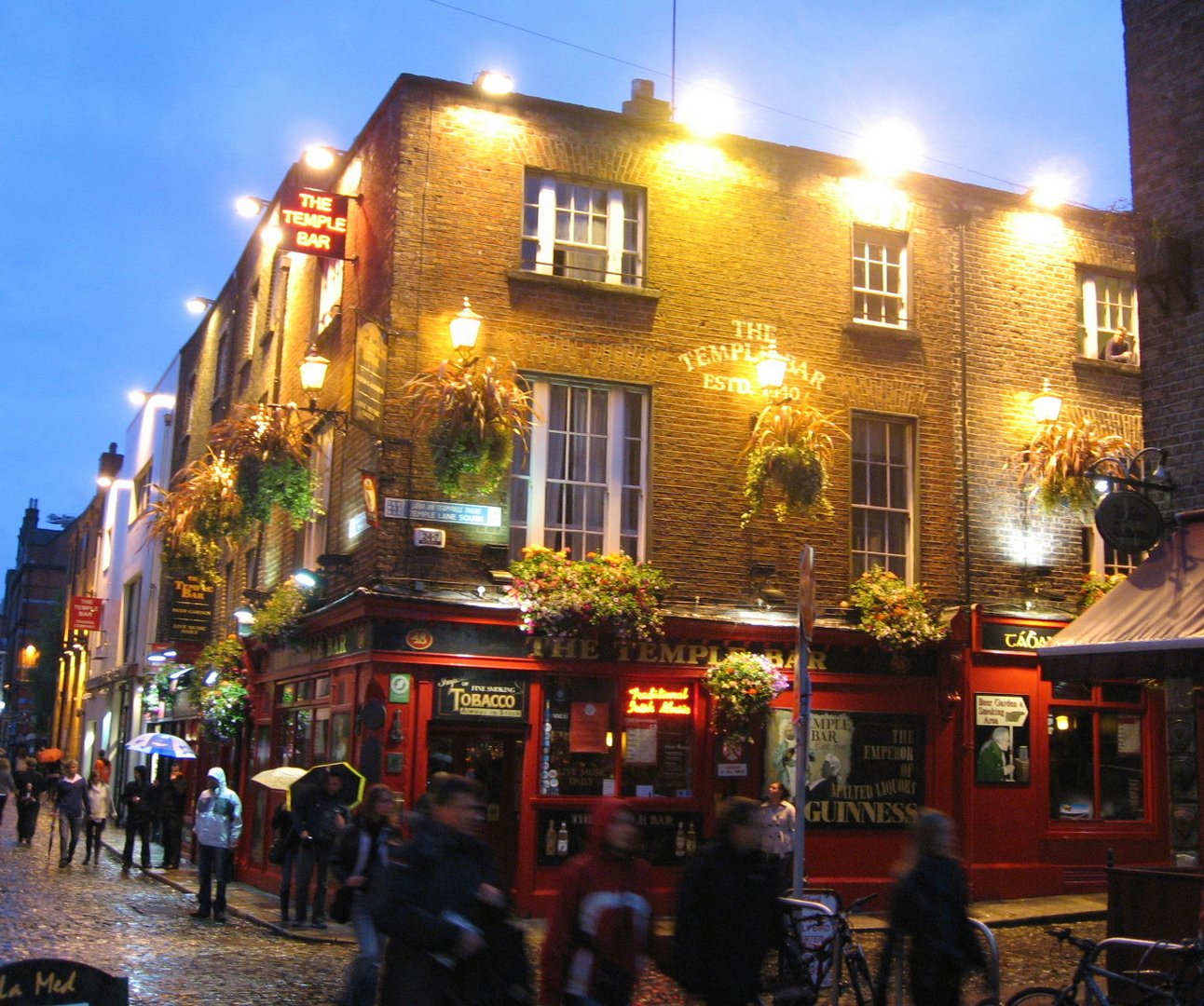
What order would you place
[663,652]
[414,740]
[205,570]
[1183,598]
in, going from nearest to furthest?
[1183,598] → [414,740] → [663,652] → [205,570]

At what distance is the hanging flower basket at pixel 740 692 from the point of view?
17.3m

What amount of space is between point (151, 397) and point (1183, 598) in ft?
108

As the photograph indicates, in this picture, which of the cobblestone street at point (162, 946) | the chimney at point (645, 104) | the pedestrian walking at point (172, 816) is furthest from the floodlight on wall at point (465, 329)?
the pedestrian walking at point (172, 816)

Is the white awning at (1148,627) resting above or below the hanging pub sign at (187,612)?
below

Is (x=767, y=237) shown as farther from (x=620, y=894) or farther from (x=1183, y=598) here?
(x=620, y=894)

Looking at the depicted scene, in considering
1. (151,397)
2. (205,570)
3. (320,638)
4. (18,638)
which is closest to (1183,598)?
(320,638)

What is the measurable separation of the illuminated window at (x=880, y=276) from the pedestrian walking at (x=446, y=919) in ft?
47.7

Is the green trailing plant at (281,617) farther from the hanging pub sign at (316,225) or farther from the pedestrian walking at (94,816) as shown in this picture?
the pedestrian walking at (94,816)

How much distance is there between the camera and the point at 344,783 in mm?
13906

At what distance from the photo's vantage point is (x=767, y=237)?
1914 centimetres

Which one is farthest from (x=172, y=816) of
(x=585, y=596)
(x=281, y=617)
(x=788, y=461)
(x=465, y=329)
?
(x=788, y=461)

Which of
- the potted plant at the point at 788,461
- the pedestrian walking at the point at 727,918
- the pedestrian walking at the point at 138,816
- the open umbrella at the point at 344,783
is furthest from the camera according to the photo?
the pedestrian walking at the point at 138,816

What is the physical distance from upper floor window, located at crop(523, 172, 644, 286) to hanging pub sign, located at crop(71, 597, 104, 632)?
29127 millimetres

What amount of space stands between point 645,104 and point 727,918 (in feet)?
48.5
